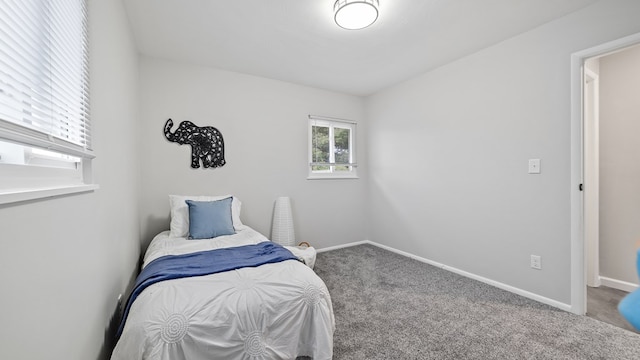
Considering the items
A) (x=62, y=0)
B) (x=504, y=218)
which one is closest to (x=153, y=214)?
(x=62, y=0)

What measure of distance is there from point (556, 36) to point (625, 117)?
106 centimetres

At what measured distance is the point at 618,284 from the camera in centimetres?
247

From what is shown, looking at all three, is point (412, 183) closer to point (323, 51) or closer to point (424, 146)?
point (424, 146)

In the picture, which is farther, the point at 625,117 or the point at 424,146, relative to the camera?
the point at 424,146

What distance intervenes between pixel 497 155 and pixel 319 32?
2.12 metres

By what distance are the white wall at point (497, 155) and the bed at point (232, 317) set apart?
2027mm

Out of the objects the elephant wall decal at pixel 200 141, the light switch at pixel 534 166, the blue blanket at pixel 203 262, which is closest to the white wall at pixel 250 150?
the elephant wall decal at pixel 200 141

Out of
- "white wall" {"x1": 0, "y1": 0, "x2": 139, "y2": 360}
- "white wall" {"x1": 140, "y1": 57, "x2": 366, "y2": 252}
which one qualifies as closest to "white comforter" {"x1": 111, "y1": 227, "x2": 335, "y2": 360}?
"white wall" {"x1": 0, "y1": 0, "x2": 139, "y2": 360}

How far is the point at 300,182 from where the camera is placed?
3.68m

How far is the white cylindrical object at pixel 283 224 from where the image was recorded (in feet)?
10.8

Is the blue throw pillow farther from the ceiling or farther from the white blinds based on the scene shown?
the ceiling

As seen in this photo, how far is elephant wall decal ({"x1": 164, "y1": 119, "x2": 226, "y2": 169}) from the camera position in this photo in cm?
288

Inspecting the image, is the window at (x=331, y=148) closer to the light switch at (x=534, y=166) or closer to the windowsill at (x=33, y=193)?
the light switch at (x=534, y=166)

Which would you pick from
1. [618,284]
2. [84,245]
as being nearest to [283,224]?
[84,245]
